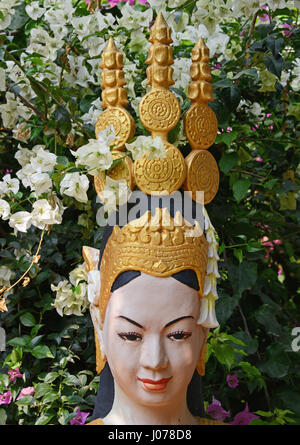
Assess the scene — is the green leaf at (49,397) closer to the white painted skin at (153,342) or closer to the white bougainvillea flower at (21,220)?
the white painted skin at (153,342)

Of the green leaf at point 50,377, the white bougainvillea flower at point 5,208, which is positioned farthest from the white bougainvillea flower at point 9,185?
the green leaf at point 50,377

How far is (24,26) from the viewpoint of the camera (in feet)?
8.57

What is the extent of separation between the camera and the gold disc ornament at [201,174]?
1.76 m

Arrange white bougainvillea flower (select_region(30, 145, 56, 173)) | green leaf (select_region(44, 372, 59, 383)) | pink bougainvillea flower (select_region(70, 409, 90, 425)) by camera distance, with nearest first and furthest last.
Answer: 1. white bougainvillea flower (select_region(30, 145, 56, 173))
2. pink bougainvillea flower (select_region(70, 409, 90, 425))
3. green leaf (select_region(44, 372, 59, 383))

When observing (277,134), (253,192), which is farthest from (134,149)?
(253,192)

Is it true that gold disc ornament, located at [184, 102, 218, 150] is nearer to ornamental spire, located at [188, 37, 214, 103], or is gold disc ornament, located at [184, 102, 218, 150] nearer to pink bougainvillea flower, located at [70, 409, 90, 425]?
ornamental spire, located at [188, 37, 214, 103]

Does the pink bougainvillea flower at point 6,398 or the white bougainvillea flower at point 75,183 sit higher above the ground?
the white bougainvillea flower at point 75,183

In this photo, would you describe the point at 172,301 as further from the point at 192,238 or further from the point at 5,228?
the point at 5,228

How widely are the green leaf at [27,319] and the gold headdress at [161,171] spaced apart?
1.97 ft

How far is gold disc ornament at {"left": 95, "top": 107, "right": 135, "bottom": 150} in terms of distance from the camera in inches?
68.7

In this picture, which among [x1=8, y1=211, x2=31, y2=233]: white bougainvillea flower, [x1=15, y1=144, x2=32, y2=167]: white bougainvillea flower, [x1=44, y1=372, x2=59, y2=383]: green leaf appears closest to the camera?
[x1=8, y1=211, x2=31, y2=233]: white bougainvillea flower

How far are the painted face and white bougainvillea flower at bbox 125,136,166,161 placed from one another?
1.07ft

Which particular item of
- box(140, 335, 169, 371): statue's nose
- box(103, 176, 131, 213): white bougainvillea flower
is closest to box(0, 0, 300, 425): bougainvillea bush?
box(103, 176, 131, 213): white bougainvillea flower
